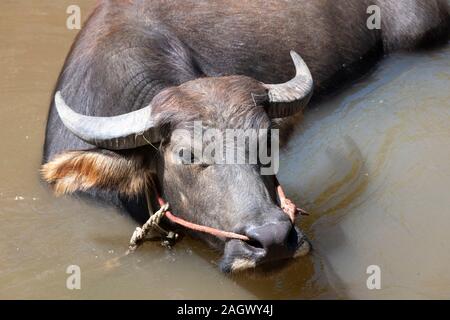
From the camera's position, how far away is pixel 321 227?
5.25 metres

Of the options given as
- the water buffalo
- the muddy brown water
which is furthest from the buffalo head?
the muddy brown water

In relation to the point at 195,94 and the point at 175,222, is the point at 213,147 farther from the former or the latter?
the point at 175,222

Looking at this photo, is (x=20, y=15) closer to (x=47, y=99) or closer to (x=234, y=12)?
(x=47, y=99)

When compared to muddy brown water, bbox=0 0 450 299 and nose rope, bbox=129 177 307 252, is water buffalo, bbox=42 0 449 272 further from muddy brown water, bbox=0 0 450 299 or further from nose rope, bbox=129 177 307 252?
muddy brown water, bbox=0 0 450 299

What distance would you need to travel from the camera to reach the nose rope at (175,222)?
4245 millimetres

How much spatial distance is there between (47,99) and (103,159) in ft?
8.19

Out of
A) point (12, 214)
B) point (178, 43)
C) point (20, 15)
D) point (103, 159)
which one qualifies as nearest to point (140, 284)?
point (103, 159)

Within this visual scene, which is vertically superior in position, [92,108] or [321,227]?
[92,108]

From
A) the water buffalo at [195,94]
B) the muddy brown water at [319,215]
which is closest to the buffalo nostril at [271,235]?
the water buffalo at [195,94]

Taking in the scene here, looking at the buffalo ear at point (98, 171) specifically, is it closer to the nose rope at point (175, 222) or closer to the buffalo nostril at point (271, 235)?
the nose rope at point (175, 222)

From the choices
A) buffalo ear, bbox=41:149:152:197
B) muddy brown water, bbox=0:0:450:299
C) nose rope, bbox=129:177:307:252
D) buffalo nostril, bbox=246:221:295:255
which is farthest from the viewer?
muddy brown water, bbox=0:0:450:299

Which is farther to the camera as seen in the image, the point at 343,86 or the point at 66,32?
the point at 66,32

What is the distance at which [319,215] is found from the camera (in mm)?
5371

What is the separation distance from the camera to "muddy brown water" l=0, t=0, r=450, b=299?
15.5 feet
